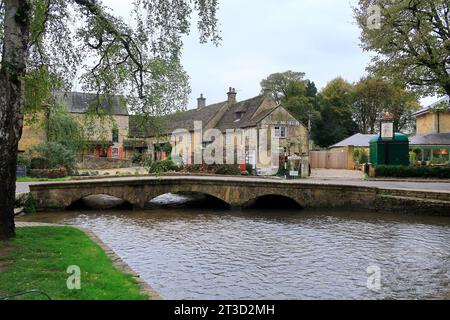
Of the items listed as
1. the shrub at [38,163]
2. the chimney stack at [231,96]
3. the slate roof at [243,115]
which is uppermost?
the chimney stack at [231,96]

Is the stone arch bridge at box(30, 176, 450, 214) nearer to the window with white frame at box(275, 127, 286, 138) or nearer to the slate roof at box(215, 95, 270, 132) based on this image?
the slate roof at box(215, 95, 270, 132)

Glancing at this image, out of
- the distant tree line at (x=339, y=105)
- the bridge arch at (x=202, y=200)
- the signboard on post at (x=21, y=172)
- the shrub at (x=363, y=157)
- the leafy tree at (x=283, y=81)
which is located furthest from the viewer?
the leafy tree at (x=283, y=81)

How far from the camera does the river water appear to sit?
382 inches

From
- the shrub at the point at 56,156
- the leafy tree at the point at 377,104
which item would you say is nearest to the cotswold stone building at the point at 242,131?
the shrub at the point at 56,156

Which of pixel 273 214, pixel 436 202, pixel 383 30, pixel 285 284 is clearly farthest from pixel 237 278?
pixel 383 30

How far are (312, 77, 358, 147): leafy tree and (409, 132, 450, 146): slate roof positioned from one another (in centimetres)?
2766

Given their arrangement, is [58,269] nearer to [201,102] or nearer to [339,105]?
[201,102]

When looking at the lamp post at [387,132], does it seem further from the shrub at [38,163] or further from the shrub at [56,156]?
the shrub at [38,163]

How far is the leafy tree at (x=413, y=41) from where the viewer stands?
27172mm

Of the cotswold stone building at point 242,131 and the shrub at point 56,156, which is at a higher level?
the cotswold stone building at point 242,131

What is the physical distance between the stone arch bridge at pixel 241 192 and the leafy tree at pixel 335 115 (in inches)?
1944

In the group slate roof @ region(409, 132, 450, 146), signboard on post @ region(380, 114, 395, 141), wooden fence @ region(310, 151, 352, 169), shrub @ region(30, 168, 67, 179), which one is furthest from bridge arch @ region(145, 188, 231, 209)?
slate roof @ region(409, 132, 450, 146)

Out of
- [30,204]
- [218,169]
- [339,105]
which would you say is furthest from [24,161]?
[339,105]

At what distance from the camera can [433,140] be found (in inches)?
1670
